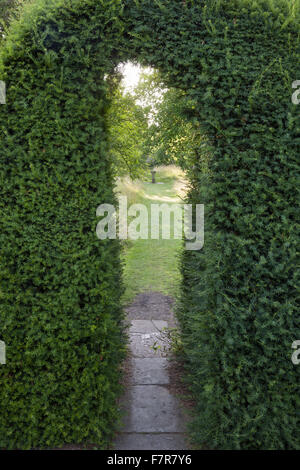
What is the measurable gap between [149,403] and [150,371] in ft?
2.32

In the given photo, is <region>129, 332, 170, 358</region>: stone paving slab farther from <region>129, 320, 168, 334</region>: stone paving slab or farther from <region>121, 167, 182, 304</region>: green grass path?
<region>121, 167, 182, 304</region>: green grass path

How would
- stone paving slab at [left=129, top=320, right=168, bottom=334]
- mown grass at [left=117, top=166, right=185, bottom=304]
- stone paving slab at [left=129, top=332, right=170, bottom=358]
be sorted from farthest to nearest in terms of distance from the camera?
mown grass at [left=117, top=166, right=185, bottom=304] < stone paving slab at [left=129, top=320, right=168, bottom=334] < stone paving slab at [left=129, top=332, right=170, bottom=358]

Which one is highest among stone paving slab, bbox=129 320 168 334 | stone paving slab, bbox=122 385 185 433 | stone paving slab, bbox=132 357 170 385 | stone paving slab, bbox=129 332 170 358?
stone paving slab, bbox=129 320 168 334

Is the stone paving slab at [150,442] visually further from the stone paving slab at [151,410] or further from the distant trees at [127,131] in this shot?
the distant trees at [127,131]

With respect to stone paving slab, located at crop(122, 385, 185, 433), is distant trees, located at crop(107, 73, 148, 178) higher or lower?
higher

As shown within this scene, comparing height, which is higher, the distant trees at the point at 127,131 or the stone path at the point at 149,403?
the distant trees at the point at 127,131

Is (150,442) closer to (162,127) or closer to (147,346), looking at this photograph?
(147,346)

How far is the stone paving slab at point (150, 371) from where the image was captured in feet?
14.5

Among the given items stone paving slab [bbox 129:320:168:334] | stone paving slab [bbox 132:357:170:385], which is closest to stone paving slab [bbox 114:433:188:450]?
stone paving slab [bbox 132:357:170:385]

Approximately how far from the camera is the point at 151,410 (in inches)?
150

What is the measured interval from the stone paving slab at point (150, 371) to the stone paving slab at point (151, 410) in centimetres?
12

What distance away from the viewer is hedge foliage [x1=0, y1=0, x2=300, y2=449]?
8.91 feet

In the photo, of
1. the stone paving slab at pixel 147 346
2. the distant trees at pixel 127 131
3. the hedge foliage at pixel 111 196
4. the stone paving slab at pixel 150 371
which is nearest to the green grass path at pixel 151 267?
the stone paving slab at pixel 147 346

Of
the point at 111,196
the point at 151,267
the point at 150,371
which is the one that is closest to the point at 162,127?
the point at 111,196
